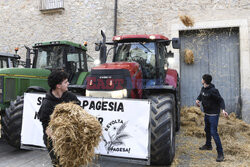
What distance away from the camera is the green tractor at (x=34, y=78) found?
4.28m

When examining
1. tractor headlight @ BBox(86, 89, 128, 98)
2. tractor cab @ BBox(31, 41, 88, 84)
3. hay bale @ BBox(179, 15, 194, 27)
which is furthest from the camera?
hay bale @ BBox(179, 15, 194, 27)

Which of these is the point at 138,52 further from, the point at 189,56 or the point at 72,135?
the point at 189,56

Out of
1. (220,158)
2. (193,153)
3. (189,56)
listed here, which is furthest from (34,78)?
(189,56)

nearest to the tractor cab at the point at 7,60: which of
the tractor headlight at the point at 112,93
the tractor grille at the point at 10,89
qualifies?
the tractor grille at the point at 10,89

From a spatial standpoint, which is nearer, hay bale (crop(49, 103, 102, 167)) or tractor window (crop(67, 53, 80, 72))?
hay bale (crop(49, 103, 102, 167))

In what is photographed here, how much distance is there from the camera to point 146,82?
4723 mm

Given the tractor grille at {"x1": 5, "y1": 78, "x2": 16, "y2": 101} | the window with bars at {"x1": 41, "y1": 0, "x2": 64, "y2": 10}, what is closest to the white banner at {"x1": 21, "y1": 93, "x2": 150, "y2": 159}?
the tractor grille at {"x1": 5, "y1": 78, "x2": 16, "y2": 101}

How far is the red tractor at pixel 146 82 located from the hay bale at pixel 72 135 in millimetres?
1371

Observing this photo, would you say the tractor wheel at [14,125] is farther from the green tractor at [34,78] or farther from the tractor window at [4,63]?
the tractor window at [4,63]

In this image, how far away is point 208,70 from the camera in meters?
8.66

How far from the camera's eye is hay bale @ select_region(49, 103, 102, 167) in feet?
7.49

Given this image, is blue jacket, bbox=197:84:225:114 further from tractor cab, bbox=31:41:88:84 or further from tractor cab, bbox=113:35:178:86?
tractor cab, bbox=31:41:88:84

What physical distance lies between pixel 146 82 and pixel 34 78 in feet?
9.77

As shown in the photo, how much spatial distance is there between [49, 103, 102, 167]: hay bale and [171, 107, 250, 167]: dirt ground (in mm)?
2029
